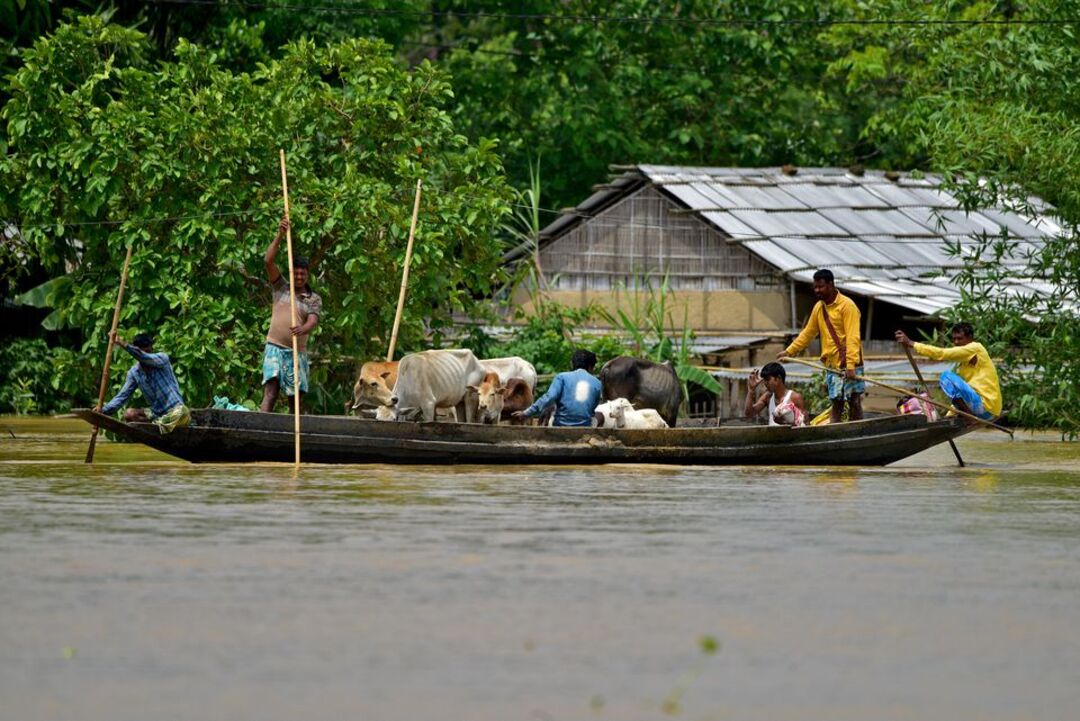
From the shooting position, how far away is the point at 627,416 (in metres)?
13.7

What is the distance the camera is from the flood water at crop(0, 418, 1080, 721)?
5156 millimetres

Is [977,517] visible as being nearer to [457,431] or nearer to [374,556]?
[374,556]

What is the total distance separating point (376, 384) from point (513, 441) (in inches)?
49.9

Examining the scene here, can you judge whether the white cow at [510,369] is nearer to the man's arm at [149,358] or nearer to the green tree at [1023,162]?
the man's arm at [149,358]

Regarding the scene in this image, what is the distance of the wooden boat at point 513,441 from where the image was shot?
12664 millimetres

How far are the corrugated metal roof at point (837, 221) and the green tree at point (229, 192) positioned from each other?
6.44m

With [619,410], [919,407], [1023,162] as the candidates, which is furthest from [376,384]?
[1023,162]

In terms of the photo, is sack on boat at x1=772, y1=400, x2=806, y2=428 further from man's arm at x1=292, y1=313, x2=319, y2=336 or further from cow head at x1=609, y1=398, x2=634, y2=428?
man's arm at x1=292, y1=313, x2=319, y2=336

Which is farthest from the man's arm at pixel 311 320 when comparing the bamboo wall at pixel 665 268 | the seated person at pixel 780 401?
the bamboo wall at pixel 665 268

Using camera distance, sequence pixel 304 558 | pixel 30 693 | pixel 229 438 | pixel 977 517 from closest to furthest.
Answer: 1. pixel 30 693
2. pixel 304 558
3. pixel 977 517
4. pixel 229 438

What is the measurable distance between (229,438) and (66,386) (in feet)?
14.0

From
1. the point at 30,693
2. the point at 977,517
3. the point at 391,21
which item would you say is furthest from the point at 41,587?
the point at 391,21

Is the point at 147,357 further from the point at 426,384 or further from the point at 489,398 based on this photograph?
the point at 489,398

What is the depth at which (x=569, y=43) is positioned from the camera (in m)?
27.3
